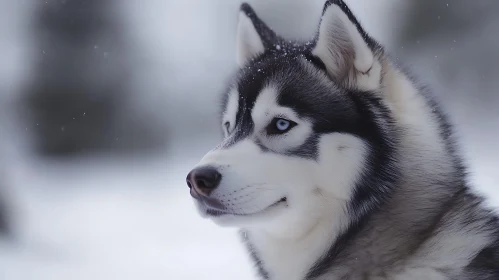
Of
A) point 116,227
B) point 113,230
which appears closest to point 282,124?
point 113,230

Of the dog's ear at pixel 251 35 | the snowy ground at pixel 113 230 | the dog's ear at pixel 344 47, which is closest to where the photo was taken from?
the dog's ear at pixel 344 47

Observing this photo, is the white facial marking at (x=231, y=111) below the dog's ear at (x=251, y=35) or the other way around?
below

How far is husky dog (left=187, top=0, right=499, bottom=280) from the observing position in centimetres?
228

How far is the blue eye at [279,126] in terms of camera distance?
7.98ft

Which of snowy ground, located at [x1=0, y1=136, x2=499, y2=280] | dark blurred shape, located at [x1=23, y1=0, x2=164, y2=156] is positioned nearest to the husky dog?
snowy ground, located at [x1=0, y1=136, x2=499, y2=280]

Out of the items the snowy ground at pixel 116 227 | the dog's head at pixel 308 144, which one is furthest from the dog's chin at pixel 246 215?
the snowy ground at pixel 116 227

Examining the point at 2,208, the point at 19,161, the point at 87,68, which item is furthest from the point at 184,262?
the point at 87,68

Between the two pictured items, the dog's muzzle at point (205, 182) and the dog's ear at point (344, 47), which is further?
the dog's ear at point (344, 47)

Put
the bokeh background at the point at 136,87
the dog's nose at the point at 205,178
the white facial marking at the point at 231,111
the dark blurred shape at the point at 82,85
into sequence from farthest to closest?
the dark blurred shape at the point at 82,85
the bokeh background at the point at 136,87
the white facial marking at the point at 231,111
the dog's nose at the point at 205,178

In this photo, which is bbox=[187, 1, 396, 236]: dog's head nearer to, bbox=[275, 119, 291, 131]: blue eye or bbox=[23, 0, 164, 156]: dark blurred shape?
bbox=[275, 119, 291, 131]: blue eye

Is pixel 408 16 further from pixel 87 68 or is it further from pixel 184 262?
pixel 184 262

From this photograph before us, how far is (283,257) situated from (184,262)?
344 cm

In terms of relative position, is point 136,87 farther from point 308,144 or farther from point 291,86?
point 308,144

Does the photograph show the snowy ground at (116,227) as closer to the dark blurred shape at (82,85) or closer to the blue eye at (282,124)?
the dark blurred shape at (82,85)
